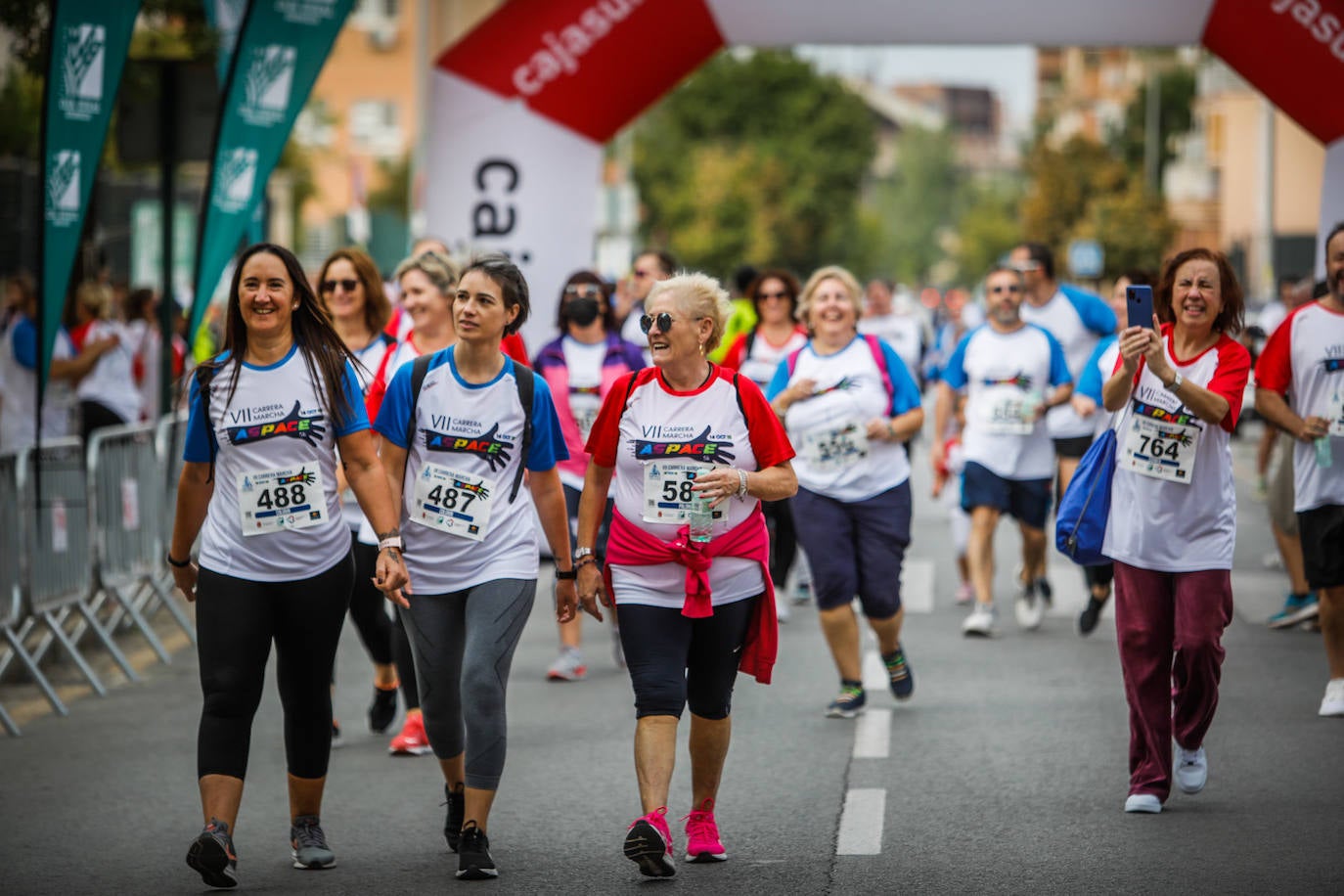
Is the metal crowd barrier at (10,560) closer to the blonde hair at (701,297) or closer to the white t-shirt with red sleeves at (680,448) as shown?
the white t-shirt with red sleeves at (680,448)

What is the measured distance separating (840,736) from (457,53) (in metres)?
6.14

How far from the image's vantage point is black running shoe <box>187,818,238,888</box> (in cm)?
580

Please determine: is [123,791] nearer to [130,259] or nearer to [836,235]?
[130,259]

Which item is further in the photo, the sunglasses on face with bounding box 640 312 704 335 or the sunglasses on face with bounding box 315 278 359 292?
the sunglasses on face with bounding box 315 278 359 292

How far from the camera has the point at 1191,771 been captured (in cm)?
711

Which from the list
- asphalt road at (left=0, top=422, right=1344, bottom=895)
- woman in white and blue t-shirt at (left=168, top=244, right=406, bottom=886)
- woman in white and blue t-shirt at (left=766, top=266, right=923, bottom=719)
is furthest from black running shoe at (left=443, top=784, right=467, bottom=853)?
woman in white and blue t-shirt at (left=766, top=266, right=923, bottom=719)

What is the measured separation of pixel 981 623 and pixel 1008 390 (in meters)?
1.30

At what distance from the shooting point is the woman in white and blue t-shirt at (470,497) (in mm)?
6223

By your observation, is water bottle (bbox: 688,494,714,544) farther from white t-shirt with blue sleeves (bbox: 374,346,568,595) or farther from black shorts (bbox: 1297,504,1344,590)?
black shorts (bbox: 1297,504,1344,590)

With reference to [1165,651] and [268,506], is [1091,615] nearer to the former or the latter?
[1165,651]

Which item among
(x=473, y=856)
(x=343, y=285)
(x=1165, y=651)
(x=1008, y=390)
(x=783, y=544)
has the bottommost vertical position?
(x=473, y=856)

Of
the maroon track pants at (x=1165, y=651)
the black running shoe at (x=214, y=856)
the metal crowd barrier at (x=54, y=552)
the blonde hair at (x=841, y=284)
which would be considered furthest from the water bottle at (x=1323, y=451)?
→ the metal crowd barrier at (x=54, y=552)

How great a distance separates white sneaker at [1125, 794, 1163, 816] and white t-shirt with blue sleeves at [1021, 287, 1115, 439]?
17.0ft

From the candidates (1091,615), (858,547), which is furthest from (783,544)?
(858,547)
